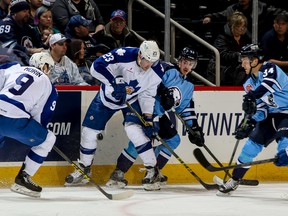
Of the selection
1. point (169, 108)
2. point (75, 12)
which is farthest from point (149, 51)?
point (75, 12)

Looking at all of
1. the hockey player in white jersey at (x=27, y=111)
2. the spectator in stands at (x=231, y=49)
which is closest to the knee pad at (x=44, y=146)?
the hockey player in white jersey at (x=27, y=111)

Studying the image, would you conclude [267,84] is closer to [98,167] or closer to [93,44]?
[98,167]

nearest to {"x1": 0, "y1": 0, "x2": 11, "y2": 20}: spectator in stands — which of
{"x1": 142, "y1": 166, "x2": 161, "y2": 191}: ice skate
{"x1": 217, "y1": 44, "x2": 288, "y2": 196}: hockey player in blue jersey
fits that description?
{"x1": 142, "y1": 166, "x2": 161, "y2": 191}: ice skate

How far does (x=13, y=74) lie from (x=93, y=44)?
1972mm

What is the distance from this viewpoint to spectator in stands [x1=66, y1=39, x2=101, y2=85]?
24.8ft

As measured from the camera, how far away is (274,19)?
8648 millimetres

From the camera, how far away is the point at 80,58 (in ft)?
25.0

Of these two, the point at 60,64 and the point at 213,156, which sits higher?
the point at 60,64

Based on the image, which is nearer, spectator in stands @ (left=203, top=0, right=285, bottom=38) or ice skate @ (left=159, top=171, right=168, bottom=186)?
ice skate @ (left=159, top=171, right=168, bottom=186)

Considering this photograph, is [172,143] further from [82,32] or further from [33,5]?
[33,5]

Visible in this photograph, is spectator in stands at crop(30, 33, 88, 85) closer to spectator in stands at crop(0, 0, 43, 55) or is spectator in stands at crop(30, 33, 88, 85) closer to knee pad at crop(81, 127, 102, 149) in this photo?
spectator in stands at crop(0, 0, 43, 55)

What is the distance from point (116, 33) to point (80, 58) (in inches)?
24.9

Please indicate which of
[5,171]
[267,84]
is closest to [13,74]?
[5,171]

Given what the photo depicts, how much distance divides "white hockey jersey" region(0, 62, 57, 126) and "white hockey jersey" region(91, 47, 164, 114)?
0.76 metres
